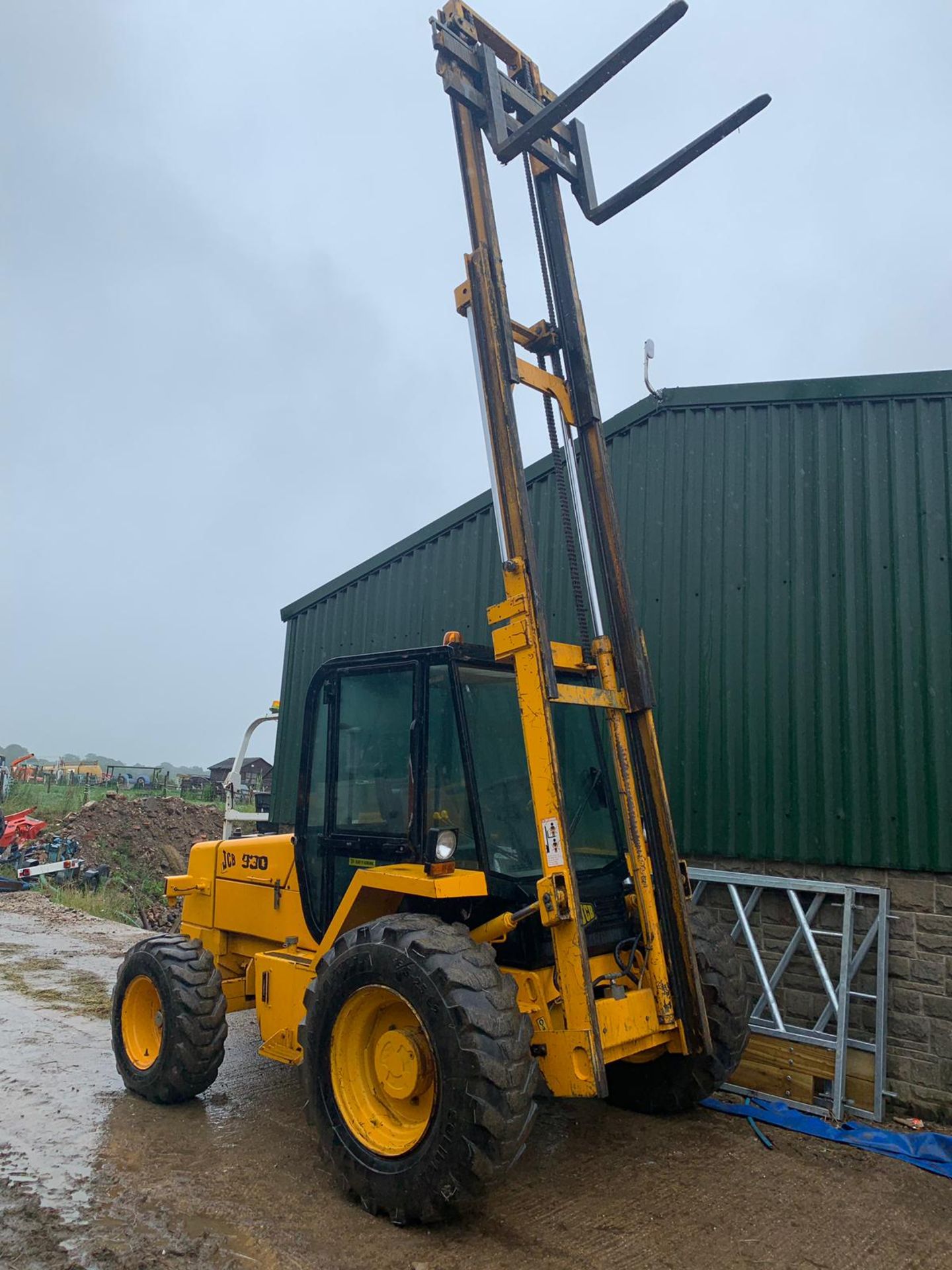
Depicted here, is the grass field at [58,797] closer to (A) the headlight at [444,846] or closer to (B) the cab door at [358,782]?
(B) the cab door at [358,782]

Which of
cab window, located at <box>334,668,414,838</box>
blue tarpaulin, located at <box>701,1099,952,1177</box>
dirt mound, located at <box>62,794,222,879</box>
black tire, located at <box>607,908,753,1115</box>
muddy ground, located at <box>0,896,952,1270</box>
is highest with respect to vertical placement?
cab window, located at <box>334,668,414,838</box>

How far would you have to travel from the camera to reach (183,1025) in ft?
17.6

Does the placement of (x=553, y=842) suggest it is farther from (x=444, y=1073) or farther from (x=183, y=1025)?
(x=183, y=1025)

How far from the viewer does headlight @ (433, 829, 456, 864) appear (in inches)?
169

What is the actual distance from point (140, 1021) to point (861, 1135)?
463 cm

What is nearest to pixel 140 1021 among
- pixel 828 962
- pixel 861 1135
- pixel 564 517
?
pixel 564 517

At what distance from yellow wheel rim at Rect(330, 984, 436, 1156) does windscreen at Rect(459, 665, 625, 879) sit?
0.86m

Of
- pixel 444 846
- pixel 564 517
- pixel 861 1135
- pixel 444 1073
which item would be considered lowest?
pixel 861 1135

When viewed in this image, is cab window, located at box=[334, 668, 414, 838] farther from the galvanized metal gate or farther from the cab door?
the galvanized metal gate

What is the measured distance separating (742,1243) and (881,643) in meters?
4.08

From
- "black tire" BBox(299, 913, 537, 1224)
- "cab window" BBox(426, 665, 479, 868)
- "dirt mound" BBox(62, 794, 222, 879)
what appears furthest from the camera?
"dirt mound" BBox(62, 794, 222, 879)

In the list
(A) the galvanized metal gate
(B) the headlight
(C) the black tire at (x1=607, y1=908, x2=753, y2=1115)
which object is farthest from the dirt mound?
(B) the headlight

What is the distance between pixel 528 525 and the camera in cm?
446

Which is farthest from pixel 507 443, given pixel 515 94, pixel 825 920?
pixel 825 920
